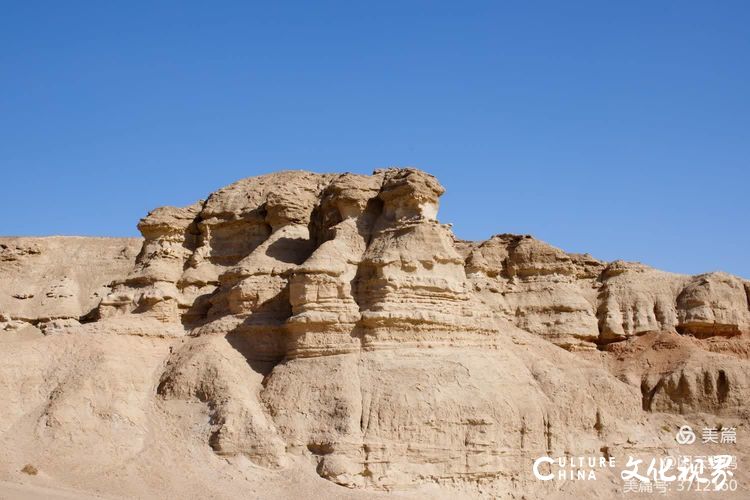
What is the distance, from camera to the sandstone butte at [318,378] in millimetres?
28609

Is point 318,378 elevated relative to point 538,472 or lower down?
elevated

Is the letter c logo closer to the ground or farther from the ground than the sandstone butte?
closer to the ground

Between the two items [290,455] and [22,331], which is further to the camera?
[22,331]

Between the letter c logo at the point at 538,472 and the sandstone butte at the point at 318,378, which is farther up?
the sandstone butte at the point at 318,378

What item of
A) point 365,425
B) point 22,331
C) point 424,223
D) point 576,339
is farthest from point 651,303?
point 22,331

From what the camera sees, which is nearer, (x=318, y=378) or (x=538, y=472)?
(x=318, y=378)

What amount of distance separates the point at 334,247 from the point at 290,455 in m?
8.38

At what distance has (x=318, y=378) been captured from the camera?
31016mm

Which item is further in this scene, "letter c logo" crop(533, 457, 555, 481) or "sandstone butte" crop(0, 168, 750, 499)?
"letter c logo" crop(533, 457, 555, 481)

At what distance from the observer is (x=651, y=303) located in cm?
4791

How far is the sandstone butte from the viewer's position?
28.6 metres

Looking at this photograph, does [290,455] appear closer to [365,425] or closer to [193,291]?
[365,425]

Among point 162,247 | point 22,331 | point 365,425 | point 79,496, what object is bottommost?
point 79,496

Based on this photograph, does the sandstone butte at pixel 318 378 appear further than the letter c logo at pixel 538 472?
No
